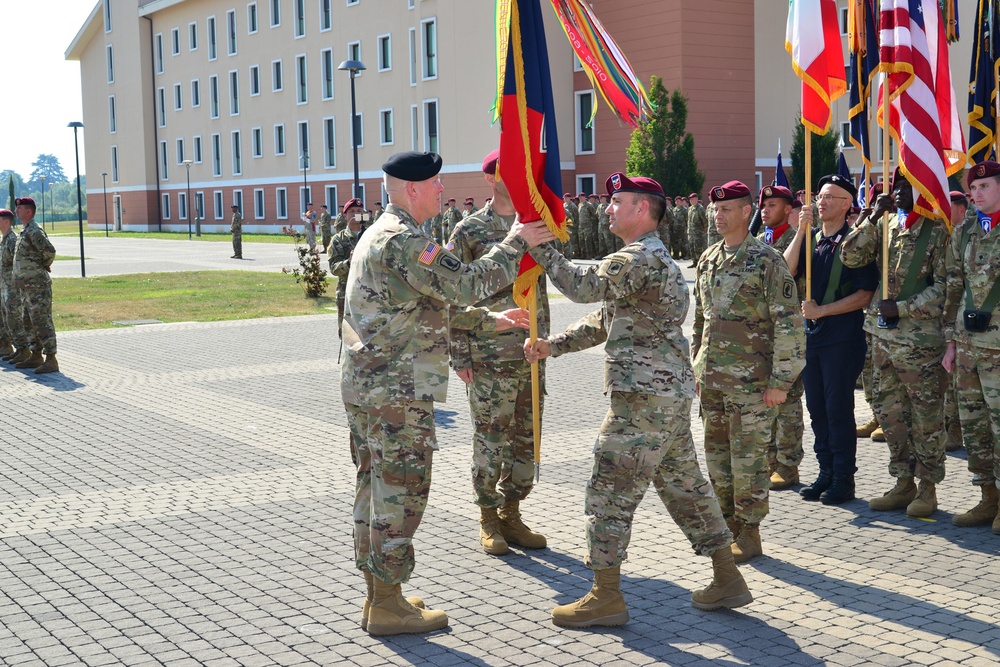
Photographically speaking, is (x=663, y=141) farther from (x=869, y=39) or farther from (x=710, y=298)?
(x=710, y=298)

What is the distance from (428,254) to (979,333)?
3.75 m

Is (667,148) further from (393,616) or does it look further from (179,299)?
(393,616)

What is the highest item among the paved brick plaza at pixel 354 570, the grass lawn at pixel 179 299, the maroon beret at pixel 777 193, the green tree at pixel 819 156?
the green tree at pixel 819 156

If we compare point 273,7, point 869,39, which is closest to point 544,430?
point 869,39

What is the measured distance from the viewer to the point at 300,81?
62406 millimetres

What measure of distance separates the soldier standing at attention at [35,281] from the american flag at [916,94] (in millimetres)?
10859

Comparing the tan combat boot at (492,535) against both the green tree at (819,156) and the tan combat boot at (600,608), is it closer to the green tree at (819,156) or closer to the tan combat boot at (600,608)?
the tan combat boot at (600,608)

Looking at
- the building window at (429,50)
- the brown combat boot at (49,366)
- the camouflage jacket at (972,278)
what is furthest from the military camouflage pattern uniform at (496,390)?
the building window at (429,50)

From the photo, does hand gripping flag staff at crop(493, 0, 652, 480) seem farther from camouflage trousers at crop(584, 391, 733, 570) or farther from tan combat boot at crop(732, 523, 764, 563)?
tan combat boot at crop(732, 523, 764, 563)

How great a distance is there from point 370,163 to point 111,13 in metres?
32.5

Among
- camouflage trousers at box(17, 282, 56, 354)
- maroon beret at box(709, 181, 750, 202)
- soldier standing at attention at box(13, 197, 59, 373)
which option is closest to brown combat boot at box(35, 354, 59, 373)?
soldier standing at attention at box(13, 197, 59, 373)

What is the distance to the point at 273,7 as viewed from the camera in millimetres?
63906

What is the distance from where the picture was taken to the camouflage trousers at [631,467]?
5430 mm

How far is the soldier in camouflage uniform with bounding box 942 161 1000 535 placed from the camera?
274 inches
